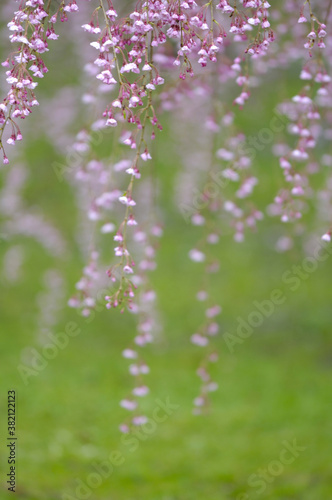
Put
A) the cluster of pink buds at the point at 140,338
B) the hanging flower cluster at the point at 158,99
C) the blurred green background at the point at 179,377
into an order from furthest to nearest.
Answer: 1. the blurred green background at the point at 179,377
2. the cluster of pink buds at the point at 140,338
3. the hanging flower cluster at the point at 158,99

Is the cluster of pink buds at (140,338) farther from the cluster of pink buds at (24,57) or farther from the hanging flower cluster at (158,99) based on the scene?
the cluster of pink buds at (24,57)

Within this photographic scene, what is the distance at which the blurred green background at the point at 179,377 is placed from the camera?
187 inches

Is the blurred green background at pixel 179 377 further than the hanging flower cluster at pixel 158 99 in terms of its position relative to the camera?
Yes

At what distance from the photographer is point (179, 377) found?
728cm

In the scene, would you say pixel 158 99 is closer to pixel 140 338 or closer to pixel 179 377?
pixel 140 338

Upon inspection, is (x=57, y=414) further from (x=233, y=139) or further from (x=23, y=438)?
(x=233, y=139)

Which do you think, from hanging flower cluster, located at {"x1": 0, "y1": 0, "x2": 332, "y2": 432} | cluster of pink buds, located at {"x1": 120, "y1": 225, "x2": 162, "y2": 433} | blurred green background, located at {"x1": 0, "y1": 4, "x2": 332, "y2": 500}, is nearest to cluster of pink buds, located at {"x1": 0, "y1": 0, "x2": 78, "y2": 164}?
hanging flower cluster, located at {"x1": 0, "y1": 0, "x2": 332, "y2": 432}

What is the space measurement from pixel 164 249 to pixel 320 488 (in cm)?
729

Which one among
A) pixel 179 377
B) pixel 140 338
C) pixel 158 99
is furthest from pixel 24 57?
pixel 179 377

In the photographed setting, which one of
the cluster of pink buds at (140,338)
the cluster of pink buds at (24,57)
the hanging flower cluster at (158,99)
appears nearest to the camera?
the cluster of pink buds at (24,57)

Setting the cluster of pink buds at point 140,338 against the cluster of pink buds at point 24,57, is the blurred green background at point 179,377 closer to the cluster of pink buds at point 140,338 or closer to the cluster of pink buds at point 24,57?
the cluster of pink buds at point 140,338

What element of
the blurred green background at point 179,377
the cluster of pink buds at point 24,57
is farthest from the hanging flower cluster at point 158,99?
the blurred green background at point 179,377

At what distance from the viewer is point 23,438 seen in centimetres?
538

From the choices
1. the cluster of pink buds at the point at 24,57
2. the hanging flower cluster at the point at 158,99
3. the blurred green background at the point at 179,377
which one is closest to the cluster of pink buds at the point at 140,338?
the hanging flower cluster at the point at 158,99
